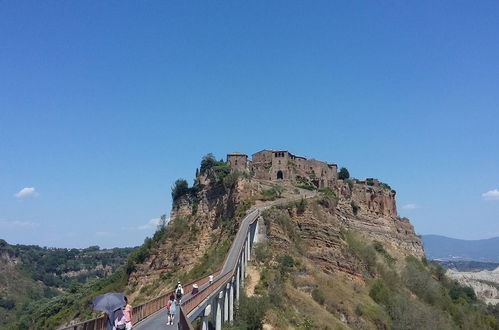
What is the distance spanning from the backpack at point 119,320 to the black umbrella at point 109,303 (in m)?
0.29

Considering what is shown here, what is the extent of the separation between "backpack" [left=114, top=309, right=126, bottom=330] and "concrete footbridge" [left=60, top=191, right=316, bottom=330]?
386 millimetres

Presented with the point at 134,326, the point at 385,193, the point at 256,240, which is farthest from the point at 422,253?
the point at 134,326

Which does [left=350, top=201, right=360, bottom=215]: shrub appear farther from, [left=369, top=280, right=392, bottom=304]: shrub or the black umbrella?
the black umbrella

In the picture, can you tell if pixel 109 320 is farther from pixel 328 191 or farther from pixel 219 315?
pixel 328 191

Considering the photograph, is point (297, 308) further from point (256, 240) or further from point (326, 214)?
point (326, 214)

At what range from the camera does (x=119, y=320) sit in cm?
1359

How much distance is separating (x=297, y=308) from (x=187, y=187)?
35041 millimetres

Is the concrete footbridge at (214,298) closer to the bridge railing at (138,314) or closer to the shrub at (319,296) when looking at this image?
the bridge railing at (138,314)

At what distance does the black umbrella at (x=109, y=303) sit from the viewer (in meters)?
13.0

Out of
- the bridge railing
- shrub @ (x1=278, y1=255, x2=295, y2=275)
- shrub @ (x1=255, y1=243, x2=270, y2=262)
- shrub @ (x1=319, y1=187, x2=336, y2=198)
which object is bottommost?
the bridge railing

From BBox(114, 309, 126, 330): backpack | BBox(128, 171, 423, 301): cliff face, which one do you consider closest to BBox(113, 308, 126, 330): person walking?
BBox(114, 309, 126, 330): backpack

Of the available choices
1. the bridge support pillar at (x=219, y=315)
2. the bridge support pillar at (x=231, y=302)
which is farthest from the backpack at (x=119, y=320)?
the bridge support pillar at (x=231, y=302)

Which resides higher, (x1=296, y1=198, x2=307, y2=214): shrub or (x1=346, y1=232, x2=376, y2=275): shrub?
(x1=296, y1=198, x2=307, y2=214): shrub

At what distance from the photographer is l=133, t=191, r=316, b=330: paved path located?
1767cm
